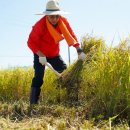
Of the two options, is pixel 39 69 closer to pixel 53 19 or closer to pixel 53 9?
pixel 53 19

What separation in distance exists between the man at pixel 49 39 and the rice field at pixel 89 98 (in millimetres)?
279

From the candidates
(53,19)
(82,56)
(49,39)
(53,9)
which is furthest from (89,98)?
(53,9)

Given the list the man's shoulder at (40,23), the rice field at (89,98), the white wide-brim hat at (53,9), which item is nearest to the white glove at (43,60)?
the rice field at (89,98)

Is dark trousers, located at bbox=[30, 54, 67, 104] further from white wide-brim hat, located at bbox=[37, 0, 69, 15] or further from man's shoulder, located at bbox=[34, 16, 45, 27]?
white wide-brim hat, located at bbox=[37, 0, 69, 15]

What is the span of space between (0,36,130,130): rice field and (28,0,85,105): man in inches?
11.0

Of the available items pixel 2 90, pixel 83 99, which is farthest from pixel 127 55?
pixel 2 90

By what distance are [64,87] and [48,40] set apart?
0.75 meters

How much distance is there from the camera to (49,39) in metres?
6.38

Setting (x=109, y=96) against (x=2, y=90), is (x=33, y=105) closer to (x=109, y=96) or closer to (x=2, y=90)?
(x=109, y=96)

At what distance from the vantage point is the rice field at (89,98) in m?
4.70

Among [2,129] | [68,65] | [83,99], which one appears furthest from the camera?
[68,65]

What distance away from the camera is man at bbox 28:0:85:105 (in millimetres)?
6160

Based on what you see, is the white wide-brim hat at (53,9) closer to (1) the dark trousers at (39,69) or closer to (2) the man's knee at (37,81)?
(1) the dark trousers at (39,69)

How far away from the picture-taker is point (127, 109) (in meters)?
4.87
